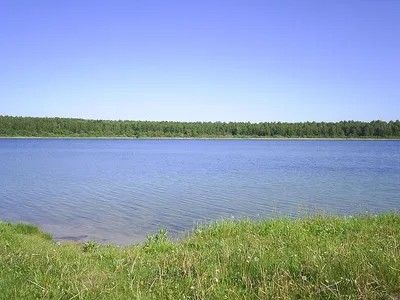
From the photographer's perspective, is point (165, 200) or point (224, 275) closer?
point (224, 275)

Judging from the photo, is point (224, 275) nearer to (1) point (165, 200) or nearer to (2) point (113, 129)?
(1) point (165, 200)

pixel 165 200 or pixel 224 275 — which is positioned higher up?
pixel 224 275

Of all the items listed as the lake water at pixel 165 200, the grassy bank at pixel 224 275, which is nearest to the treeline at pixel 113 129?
the lake water at pixel 165 200

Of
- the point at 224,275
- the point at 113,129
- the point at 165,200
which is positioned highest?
the point at 113,129

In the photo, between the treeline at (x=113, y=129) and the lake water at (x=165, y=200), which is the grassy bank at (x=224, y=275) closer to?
the lake water at (x=165, y=200)

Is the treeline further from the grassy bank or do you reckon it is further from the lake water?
the grassy bank

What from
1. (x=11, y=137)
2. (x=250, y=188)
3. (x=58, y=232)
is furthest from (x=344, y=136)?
(x=58, y=232)

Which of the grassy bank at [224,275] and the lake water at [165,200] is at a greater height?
the grassy bank at [224,275]

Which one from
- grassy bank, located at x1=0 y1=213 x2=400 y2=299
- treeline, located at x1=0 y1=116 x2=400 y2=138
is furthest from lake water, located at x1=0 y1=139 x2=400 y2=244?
treeline, located at x1=0 y1=116 x2=400 y2=138

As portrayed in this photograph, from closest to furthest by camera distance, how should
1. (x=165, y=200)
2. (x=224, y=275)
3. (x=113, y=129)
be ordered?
(x=224, y=275)
(x=165, y=200)
(x=113, y=129)

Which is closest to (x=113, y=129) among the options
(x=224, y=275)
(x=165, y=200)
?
(x=165, y=200)

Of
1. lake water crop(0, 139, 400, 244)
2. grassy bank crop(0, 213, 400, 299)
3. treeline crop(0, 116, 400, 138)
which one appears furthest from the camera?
treeline crop(0, 116, 400, 138)

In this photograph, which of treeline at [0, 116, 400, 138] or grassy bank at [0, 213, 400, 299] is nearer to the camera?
grassy bank at [0, 213, 400, 299]

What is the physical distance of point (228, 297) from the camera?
18.3ft
